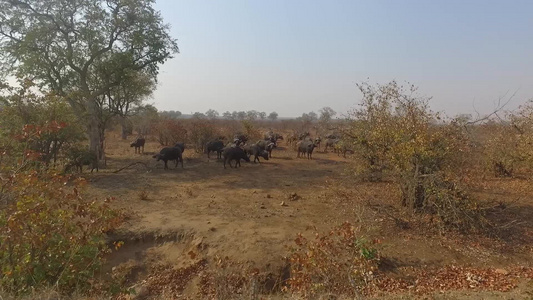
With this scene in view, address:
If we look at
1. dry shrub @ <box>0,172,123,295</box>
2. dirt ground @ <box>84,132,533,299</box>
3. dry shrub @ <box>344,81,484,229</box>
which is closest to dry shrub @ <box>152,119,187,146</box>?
dirt ground @ <box>84,132,533,299</box>

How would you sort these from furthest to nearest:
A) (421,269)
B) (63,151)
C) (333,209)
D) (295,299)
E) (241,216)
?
(63,151) < (333,209) < (241,216) < (421,269) < (295,299)

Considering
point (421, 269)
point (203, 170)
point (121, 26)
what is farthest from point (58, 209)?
point (121, 26)

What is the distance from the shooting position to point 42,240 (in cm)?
427

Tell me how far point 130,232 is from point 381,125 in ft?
24.1

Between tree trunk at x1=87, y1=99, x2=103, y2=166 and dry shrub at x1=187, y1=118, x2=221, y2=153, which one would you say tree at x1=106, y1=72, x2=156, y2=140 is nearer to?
tree trunk at x1=87, y1=99, x2=103, y2=166

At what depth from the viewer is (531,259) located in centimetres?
718

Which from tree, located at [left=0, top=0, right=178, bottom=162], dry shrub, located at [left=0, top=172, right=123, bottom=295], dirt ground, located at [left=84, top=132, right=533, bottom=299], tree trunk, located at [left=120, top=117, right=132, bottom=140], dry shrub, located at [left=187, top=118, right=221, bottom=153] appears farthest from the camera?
tree trunk, located at [left=120, top=117, right=132, bottom=140]

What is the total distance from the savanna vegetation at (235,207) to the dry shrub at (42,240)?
0.02 m

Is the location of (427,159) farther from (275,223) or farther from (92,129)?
(92,129)

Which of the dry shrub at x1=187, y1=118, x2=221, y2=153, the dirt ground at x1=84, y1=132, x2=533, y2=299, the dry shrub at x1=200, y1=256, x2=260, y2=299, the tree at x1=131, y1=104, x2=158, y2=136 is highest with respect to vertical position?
Answer: the tree at x1=131, y1=104, x2=158, y2=136

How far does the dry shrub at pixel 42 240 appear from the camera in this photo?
411cm

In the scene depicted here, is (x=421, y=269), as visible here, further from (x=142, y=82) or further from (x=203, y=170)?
(x=142, y=82)

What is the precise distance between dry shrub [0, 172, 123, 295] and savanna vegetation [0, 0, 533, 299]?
0.08 ft

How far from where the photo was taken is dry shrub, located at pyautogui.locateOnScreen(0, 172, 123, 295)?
411 cm
